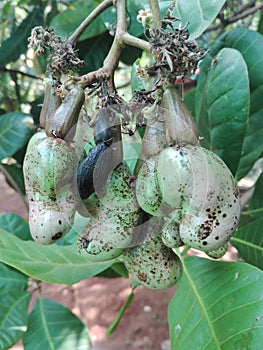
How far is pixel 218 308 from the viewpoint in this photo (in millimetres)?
870

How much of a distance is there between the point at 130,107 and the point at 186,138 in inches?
4.4

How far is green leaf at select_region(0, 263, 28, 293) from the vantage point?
1.45m

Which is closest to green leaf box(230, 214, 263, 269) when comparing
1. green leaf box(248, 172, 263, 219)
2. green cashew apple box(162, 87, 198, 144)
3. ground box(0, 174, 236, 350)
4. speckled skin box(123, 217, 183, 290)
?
green leaf box(248, 172, 263, 219)

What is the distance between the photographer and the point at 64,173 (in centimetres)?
62

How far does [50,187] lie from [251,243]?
26.1 inches

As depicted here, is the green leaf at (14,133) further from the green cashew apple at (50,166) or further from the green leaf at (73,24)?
the green cashew apple at (50,166)

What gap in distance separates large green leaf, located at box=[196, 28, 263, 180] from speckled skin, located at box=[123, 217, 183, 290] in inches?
16.2

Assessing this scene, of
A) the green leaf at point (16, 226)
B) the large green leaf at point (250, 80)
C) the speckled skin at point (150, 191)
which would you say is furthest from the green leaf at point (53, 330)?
the speckled skin at point (150, 191)

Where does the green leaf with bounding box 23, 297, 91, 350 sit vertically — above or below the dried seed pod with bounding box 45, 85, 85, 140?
below

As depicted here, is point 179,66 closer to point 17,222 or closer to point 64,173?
point 64,173

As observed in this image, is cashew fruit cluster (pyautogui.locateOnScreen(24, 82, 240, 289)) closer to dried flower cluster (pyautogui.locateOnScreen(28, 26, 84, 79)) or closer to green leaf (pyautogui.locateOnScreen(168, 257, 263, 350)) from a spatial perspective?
dried flower cluster (pyautogui.locateOnScreen(28, 26, 84, 79))

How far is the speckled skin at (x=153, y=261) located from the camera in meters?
0.69

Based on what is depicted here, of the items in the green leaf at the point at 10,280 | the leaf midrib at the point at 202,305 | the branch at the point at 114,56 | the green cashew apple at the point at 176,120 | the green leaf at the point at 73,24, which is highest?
the branch at the point at 114,56

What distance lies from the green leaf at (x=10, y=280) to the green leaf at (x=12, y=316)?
12 millimetres
